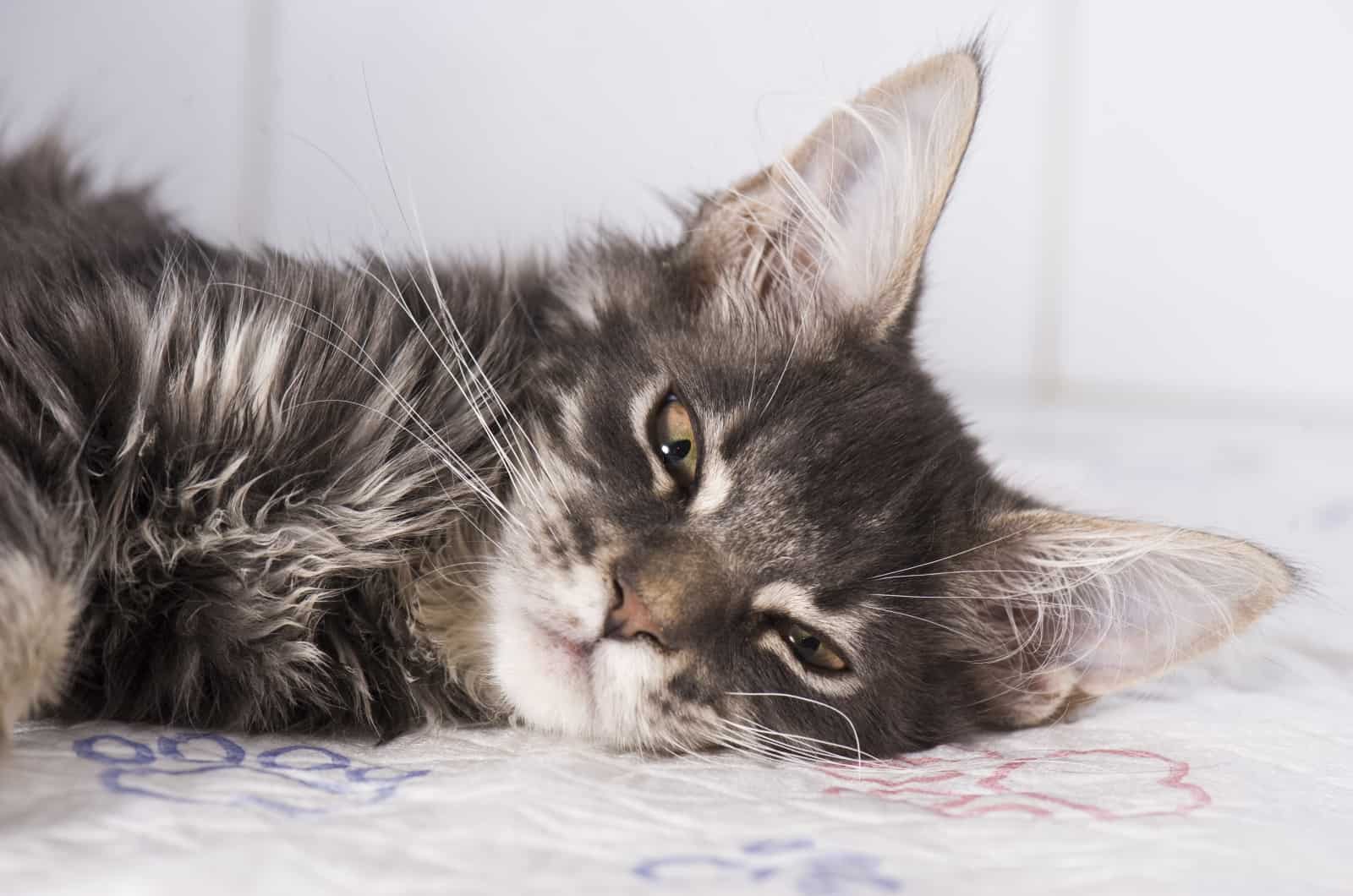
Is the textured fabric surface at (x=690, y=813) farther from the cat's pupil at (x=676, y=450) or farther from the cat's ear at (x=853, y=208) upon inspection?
the cat's ear at (x=853, y=208)

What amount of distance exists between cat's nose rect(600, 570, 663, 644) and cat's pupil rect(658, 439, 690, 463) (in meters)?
0.18

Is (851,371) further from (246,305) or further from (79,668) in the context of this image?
(79,668)

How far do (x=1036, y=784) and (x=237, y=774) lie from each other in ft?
2.27

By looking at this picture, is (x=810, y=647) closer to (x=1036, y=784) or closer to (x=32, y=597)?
(x=1036, y=784)

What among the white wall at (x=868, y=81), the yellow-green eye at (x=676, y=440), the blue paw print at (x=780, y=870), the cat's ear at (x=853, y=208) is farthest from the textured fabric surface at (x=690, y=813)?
the white wall at (x=868, y=81)

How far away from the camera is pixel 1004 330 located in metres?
3.59

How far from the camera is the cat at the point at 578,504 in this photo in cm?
107

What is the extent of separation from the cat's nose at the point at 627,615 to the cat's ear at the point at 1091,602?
39 cm

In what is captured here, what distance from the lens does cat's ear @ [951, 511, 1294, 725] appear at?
3.93ft

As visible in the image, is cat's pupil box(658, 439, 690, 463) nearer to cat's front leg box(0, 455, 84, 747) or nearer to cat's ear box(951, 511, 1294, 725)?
cat's ear box(951, 511, 1294, 725)

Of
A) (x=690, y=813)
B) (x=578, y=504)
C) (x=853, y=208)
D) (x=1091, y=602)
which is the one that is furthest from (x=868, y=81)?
(x=690, y=813)

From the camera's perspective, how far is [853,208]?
1.39 metres

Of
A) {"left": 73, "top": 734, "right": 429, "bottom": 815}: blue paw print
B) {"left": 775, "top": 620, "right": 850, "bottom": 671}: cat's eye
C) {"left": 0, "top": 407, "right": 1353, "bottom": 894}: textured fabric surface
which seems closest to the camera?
{"left": 0, "top": 407, "right": 1353, "bottom": 894}: textured fabric surface

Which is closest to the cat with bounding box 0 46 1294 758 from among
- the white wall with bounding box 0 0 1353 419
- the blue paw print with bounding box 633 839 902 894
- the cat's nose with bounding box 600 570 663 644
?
the cat's nose with bounding box 600 570 663 644
